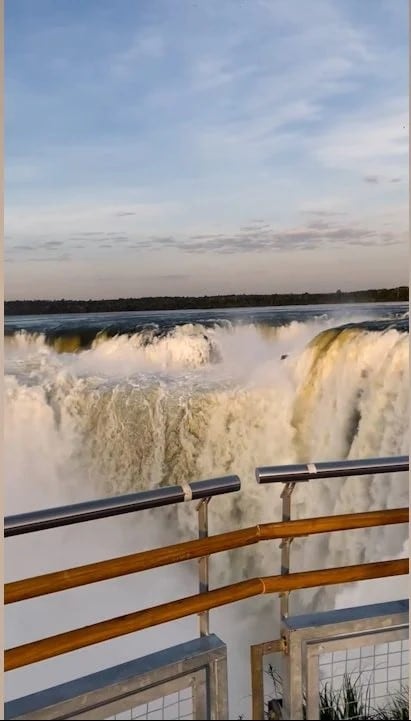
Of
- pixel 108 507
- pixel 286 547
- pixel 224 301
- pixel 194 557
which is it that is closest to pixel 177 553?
pixel 194 557

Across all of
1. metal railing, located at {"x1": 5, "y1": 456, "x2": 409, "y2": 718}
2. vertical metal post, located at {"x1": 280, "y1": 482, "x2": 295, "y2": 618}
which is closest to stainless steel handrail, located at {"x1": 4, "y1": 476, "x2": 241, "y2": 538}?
metal railing, located at {"x1": 5, "y1": 456, "x2": 409, "y2": 718}

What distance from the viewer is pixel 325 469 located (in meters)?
1.00

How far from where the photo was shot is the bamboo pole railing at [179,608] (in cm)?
81

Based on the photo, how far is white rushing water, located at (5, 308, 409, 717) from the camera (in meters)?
1.76

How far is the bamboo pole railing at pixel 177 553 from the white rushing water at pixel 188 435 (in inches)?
25.2

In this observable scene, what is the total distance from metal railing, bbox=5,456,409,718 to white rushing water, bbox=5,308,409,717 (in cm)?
62

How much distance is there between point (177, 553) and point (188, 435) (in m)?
1.02

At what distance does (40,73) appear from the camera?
4.77 feet

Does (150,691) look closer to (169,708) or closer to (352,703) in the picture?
(169,708)

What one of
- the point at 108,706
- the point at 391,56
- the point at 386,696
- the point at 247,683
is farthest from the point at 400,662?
the point at 391,56

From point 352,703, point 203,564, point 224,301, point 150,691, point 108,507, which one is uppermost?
point 224,301

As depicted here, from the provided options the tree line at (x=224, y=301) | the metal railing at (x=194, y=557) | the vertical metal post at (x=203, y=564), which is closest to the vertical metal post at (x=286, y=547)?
the metal railing at (x=194, y=557)

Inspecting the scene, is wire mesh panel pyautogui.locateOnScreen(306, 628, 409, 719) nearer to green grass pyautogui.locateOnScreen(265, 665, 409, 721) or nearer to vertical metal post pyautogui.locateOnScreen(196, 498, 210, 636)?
green grass pyautogui.locateOnScreen(265, 665, 409, 721)

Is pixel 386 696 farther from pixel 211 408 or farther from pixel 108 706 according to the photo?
pixel 211 408
